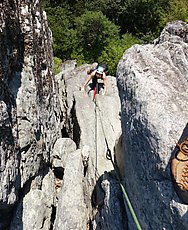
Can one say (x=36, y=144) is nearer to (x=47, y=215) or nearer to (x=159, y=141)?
(x=47, y=215)

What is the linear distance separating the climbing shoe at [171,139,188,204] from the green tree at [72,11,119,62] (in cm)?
1826

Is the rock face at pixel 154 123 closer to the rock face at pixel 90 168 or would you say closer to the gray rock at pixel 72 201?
the rock face at pixel 90 168

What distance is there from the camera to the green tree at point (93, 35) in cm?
2327

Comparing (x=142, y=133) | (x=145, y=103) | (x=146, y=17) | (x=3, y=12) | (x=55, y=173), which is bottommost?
(x=55, y=173)

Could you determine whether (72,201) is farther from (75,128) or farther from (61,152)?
(75,128)

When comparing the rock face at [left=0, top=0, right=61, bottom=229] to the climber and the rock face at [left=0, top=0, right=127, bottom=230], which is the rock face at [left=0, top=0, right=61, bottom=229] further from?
the climber

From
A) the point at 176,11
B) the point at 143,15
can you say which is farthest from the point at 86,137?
the point at 143,15

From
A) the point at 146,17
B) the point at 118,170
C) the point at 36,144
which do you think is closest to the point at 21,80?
the point at 36,144

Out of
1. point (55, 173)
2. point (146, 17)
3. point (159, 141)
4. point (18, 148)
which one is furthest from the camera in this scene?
point (146, 17)

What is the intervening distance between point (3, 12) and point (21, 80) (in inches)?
59.0

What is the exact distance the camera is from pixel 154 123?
18.4ft

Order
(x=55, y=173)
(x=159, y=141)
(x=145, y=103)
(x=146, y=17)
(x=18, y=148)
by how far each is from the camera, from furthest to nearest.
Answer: (x=146, y=17) < (x=55, y=173) < (x=18, y=148) < (x=145, y=103) < (x=159, y=141)

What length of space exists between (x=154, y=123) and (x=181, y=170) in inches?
30.8

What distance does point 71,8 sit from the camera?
92.3 feet
